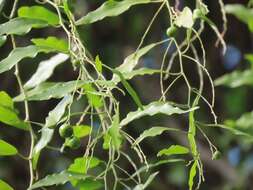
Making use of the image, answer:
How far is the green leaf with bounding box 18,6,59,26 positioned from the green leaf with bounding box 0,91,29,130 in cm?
11

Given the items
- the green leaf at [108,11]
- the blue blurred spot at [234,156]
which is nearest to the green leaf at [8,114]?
the green leaf at [108,11]

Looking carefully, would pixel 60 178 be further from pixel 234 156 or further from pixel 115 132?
pixel 234 156

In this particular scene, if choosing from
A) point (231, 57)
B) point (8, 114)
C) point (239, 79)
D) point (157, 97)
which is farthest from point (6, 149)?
point (231, 57)

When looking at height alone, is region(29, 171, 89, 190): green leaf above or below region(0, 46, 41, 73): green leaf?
below

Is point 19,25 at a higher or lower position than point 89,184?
higher

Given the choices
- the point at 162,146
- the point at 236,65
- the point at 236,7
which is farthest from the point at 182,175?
the point at 236,7

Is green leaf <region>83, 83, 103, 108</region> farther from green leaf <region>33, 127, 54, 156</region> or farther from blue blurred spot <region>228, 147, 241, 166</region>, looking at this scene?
blue blurred spot <region>228, 147, 241, 166</region>

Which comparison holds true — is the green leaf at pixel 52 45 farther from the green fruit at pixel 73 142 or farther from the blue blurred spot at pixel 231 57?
the blue blurred spot at pixel 231 57

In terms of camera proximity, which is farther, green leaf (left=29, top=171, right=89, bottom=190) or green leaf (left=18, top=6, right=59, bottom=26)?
green leaf (left=18, top=6, right=59, bottom=26)

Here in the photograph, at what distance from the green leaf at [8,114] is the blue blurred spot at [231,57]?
1294 mm

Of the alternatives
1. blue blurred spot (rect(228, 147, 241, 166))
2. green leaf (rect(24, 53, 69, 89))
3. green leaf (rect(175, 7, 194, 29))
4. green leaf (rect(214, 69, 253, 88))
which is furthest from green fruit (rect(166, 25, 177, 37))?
blue blurred spot (rect(228, 147, 241, 166))

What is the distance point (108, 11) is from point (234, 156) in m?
1.22

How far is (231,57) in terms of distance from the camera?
7.49 ft

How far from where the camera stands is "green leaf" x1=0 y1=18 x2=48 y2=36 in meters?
0.98
